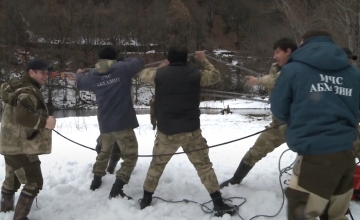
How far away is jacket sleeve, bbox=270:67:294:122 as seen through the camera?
2559 mm

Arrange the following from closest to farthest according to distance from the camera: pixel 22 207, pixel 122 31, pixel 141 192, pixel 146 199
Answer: pixel 22 207 < pixel 146 199 < pixel 141 192 < pixel 122 31

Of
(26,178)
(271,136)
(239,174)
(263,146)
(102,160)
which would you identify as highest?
(271,136)

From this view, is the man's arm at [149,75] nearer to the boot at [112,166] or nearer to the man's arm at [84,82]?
the man's arm at [84,82]

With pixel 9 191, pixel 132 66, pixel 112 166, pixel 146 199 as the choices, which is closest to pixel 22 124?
pixel 9 191

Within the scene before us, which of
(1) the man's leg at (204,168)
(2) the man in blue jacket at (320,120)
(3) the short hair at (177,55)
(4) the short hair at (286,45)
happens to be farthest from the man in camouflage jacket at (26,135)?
(4) the short hair at (286,45)

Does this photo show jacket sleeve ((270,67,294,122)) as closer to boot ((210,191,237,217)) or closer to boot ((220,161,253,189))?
boot ((210,191,237,217))

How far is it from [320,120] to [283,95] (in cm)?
31

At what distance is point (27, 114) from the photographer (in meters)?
3.29

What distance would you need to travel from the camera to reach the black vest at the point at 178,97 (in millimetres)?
3646

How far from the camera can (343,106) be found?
97.7 inches

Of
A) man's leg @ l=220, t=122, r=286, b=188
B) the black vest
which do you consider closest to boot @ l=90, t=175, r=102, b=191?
the black vest

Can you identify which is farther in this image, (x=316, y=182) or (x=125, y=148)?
(x=125, y=148)

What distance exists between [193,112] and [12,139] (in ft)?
5.94

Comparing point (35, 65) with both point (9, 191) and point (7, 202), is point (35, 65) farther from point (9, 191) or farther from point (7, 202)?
point (7, 202)
